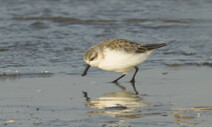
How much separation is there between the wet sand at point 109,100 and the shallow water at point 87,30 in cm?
58

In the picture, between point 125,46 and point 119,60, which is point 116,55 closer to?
point 119,60

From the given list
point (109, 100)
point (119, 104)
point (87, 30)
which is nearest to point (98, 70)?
point (109, 100)

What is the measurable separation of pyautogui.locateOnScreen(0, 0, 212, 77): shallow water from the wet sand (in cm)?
58

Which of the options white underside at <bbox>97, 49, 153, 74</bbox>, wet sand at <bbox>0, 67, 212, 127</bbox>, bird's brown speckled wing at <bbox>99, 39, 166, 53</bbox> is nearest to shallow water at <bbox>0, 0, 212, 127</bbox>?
wet sand at <bbox>0, 67, 212, 127</bbox>

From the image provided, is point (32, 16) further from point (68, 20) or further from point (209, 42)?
Result: point (209, 42)

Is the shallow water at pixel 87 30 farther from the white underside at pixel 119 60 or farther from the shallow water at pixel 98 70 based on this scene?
the white underside at pixel 119 60

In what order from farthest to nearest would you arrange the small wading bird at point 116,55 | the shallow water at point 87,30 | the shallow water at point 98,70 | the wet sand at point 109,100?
the shallow water at point 87,30 < the small wading bird at point 116,55 < the shallow water at point 98,70 < the wet sand at point 109,100

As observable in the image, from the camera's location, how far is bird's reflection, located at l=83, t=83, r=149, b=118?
6.48 metres

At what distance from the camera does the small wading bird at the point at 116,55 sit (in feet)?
27.1

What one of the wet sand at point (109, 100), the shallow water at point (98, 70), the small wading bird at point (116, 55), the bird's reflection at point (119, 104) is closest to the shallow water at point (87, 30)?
the shallow water at point (98, 70)

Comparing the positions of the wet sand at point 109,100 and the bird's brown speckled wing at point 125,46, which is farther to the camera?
the bird's brown speckled wing at point 125,46

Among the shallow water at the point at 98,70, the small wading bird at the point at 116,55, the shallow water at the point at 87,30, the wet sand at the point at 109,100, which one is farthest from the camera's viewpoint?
the shallow water at the point at 87,30

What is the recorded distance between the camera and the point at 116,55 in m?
8.31

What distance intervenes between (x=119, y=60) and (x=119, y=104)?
1.42 metres
